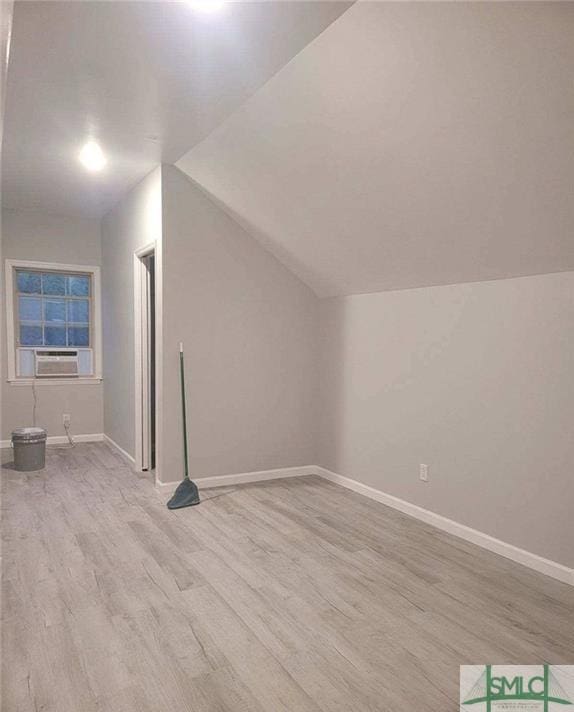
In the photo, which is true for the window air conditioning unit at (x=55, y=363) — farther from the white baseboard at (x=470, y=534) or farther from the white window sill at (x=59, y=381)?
the white baseboard at (x=470, y=534)

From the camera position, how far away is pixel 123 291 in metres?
5.24

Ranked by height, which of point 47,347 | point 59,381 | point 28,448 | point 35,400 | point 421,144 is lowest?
point 28,448

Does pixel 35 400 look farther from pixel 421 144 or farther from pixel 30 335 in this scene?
pixel 421 144

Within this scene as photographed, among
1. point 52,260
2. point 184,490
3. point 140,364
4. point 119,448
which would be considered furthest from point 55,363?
point 184,490

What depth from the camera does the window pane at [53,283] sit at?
19.7 ft

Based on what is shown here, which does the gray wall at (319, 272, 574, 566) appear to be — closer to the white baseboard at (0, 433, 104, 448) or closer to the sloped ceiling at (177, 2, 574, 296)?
the sloped ceiling at (177, 2, 574, 296)

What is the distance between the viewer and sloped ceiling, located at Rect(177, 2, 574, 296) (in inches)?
78.1

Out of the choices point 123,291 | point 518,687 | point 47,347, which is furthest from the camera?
point 47,347

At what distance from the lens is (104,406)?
619cm

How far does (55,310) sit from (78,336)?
0.39 m

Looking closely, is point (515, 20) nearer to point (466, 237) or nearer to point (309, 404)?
point (466, 237)

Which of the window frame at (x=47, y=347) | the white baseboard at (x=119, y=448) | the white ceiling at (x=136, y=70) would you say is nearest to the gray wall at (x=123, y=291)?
the white baseboard at (x=119, y=448)

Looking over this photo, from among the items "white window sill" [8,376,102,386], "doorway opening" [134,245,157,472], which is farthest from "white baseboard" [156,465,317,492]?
"white window sill" [8,376,102,386]

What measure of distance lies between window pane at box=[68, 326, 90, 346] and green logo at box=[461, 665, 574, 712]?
17.9 ft
